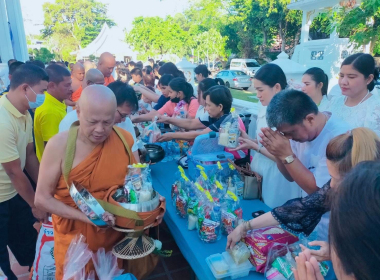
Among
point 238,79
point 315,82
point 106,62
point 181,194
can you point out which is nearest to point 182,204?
point 181,194

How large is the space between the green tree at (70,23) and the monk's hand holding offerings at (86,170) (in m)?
47.2

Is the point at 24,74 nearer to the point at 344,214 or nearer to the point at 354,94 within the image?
the point at 344,214

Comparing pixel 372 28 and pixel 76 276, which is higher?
pixel 372 28

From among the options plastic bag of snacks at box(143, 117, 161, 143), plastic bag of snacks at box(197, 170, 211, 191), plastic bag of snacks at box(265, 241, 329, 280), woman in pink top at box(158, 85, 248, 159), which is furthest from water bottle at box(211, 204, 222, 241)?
plastic bag of snacks at box(143, 117, 161, 143)

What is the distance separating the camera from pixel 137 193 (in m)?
1.50

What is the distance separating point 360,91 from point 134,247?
261 centimetres

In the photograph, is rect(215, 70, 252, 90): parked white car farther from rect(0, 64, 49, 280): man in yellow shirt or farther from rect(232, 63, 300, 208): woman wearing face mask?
rect(0, 64, 49, 280): man in yellow shirt

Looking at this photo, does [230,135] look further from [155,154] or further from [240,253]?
[240,253]

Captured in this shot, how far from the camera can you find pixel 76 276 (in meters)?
1.46

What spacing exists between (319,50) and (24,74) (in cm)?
700

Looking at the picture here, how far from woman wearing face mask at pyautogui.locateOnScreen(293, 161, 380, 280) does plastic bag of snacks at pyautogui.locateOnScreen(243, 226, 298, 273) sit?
71 centimetres

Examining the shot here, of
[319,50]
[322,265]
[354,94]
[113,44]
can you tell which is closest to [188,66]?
[319,50]

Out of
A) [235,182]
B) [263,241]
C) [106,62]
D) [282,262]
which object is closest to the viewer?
[282,262]

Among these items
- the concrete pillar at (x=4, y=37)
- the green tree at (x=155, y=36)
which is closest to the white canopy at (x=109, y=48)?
the green tree at (x=155, y=36)
